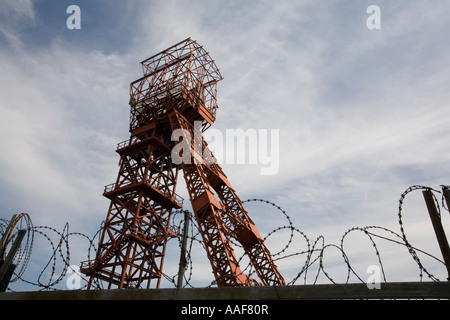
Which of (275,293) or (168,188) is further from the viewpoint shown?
(168,188)

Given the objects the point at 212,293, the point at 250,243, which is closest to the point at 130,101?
the point at 250,243

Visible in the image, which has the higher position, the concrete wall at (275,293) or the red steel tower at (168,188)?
the red steel tower at (168,188)

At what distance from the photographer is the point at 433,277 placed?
284 inches

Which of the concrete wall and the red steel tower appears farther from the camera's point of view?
the red steel tower

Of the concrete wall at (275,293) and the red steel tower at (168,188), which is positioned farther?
the red steel tower at (168,188)

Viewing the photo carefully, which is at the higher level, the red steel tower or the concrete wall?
the red steel tower

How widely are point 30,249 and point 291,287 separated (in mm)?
9297
